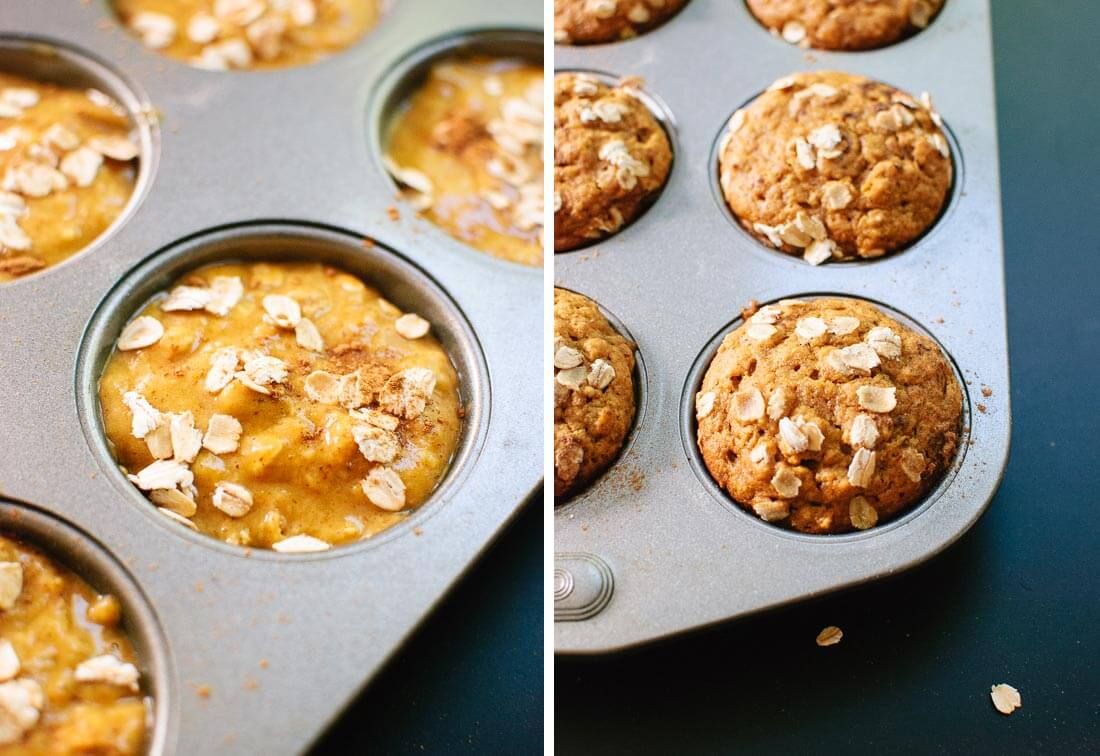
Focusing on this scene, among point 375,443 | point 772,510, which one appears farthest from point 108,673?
point 772,510

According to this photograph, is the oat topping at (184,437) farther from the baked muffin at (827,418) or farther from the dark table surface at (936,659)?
the baked muffin at (827,418)

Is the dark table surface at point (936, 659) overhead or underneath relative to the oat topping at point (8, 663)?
underneath

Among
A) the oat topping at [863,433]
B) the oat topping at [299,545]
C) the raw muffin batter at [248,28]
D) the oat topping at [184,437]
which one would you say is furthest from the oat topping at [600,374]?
the raw muffin batter at [248,28]

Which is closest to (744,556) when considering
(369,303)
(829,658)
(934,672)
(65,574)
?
(829,658)

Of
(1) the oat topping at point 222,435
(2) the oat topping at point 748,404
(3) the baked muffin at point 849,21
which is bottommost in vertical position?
(2) the oat topping at point 748,404

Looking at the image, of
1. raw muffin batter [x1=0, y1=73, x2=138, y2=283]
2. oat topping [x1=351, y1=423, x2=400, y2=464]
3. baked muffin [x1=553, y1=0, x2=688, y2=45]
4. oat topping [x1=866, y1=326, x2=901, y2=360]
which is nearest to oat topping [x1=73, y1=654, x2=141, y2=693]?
oat topping [x1=351, y1=423, x2=400, y2=464]

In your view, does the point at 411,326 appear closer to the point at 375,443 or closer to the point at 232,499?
the point at 375,443

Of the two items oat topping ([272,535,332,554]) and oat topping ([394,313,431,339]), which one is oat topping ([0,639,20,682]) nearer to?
oat topping ([272,535,332,554])

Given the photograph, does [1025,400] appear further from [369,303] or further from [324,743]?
[324,743]
